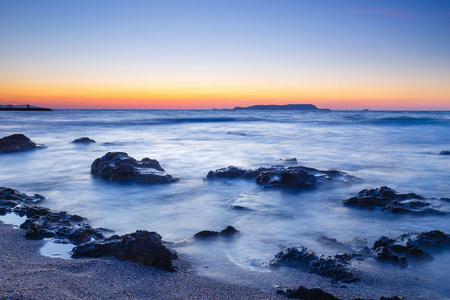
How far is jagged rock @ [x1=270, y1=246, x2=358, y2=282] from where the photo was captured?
122 inches

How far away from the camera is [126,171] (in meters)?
7.26

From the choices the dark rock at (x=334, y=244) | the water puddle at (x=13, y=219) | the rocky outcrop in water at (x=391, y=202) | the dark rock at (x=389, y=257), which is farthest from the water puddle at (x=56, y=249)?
the rocky outcrop in water at (x=391, y=202)

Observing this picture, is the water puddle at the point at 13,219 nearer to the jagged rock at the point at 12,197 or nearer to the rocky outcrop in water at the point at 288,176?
the jagged rock at the point at 12,197

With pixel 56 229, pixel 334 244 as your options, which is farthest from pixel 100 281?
pixel 334 244

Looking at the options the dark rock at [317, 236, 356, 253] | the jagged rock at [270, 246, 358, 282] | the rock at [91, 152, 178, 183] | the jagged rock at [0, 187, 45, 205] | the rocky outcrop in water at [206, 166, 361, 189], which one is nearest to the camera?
the jagged rock at [270, 246, 358, 282]

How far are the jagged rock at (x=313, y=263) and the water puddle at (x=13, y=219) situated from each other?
10.9 feet

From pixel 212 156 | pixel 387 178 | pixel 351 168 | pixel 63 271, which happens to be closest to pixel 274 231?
pixel 63 271

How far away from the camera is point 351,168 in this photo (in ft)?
31.6

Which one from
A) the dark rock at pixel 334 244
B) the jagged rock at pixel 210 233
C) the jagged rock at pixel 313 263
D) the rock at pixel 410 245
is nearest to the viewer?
the jagged rock at pixel 313 263

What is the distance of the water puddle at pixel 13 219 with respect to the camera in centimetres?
432

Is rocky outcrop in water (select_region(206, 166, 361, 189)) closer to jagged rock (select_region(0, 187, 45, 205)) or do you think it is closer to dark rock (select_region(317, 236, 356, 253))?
dark rock (select_region(317, 236, 356, 253))

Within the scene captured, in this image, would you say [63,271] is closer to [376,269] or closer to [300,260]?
[300,260]

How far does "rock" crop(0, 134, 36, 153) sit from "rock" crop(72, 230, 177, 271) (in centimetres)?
944

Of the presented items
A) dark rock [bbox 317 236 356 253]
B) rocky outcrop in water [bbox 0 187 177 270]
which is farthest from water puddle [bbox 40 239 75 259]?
dark rock [bbox 317 236 356 253]
